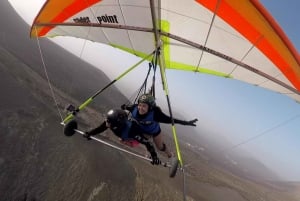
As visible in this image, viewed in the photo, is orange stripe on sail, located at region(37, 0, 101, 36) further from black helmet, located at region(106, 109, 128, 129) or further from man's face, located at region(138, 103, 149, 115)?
black helmet, located at region(106, 109, 128, 129)

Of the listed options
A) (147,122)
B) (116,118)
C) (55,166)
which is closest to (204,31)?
(147,122)

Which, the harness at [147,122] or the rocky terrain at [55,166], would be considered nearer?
the harness at [147,122]

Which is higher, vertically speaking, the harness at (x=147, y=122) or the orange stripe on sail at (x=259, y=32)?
the orange stripe on sail at (x=259, y=32)

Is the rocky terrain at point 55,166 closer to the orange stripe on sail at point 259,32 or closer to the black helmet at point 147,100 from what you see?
the black helmet at point 147,100

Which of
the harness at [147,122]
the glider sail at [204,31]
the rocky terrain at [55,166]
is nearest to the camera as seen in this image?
the glider sail at [204,31]

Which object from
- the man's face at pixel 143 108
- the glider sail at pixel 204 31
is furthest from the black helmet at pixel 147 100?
the glider sail at pixel 204 31

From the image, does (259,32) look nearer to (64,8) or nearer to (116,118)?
(116,118)

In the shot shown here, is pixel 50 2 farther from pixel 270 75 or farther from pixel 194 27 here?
pixel 270 75

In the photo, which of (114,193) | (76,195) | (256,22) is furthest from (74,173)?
(256,22)

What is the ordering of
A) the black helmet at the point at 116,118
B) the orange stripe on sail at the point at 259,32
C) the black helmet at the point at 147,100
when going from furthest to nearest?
the black helmet at the point at 147,100 → the black helmet at the point at 116,118 → the orange stripe on sail at the point at 259,32
